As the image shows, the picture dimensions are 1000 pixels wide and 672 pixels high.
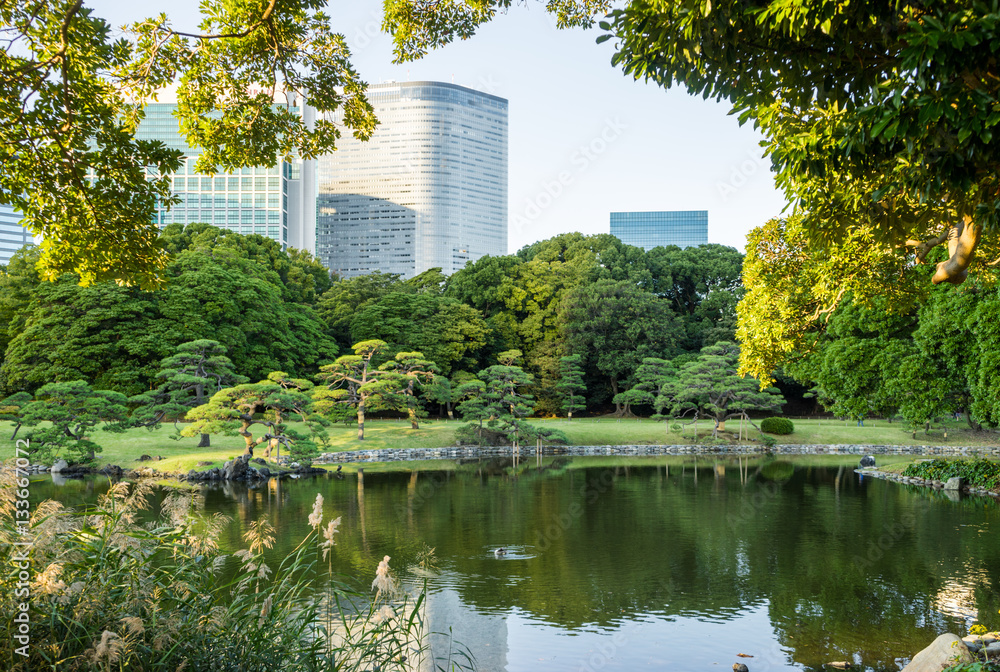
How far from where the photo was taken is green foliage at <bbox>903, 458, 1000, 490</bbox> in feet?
46.0

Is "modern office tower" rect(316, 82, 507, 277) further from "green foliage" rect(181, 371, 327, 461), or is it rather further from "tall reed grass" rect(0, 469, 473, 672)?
"tall reed grass" rect(0, 469, 473, 672)

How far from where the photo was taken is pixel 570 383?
89.6ft

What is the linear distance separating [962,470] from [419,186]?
6311 centimetres

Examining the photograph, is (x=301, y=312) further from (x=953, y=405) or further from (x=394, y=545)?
(x=953, y=405)

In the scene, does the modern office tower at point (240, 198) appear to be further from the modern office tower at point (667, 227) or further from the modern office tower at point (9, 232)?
the modern office tower at point (667, 227)

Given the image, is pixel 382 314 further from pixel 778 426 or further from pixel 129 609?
pixel 129 609

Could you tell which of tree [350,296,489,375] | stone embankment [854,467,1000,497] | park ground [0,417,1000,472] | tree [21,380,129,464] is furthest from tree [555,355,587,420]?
tree [21,380,129,464]

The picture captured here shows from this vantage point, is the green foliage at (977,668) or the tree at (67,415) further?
the tree at (67,415)

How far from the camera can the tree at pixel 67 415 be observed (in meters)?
15.2

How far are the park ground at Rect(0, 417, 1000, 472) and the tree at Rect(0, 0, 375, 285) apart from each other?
12.7 meters

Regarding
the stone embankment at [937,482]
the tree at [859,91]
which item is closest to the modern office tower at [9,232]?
the stone embankment at [937,482]

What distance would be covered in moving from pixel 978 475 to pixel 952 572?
313 inches

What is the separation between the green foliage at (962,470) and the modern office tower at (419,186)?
45.4 m

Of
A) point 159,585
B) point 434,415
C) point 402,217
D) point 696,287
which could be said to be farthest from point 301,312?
point 402,217
